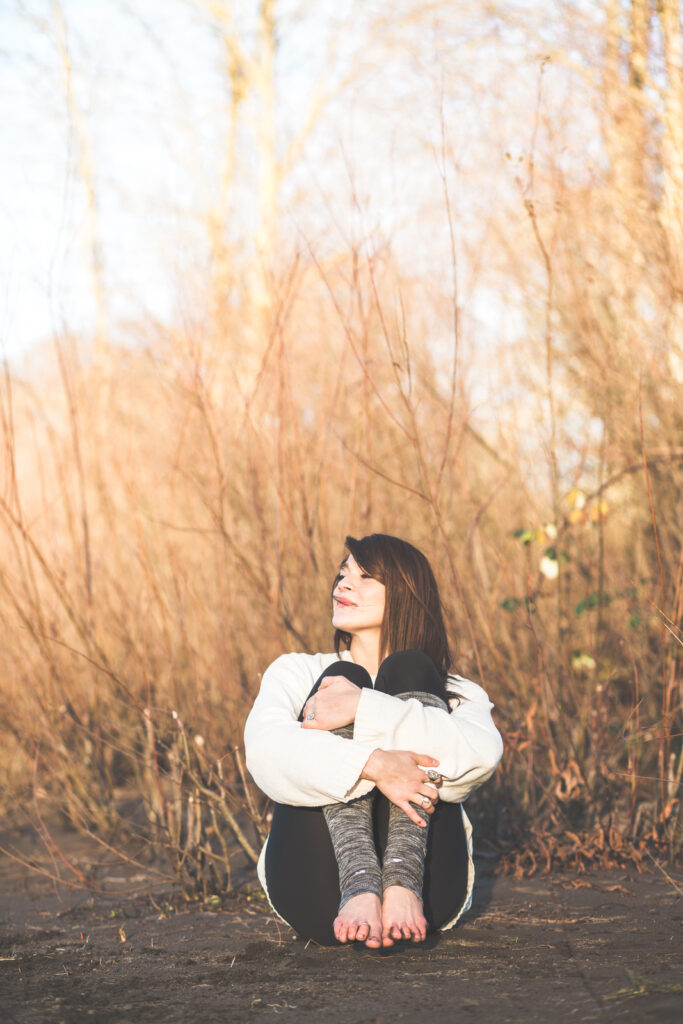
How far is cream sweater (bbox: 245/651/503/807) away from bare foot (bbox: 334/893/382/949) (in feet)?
0.69

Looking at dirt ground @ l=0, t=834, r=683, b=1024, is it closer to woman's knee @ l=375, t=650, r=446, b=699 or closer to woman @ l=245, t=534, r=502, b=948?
woman @ l=245, t=534, r=502, b=948

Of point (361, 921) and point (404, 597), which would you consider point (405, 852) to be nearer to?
point (361, 921)

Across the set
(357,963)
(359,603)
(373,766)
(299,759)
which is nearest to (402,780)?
(373,766)

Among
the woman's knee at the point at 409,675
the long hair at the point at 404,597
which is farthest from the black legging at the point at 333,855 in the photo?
the long hair at the point at 404,597

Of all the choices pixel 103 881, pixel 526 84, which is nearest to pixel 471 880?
pixel 103 881

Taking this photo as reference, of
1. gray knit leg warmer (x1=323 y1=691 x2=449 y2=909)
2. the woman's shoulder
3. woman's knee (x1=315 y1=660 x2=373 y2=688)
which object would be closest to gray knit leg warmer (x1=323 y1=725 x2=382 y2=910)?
gray knit leg warmer (x1=323 y1=691 x2=449 y2=909)

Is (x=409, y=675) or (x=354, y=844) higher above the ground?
(x=409, y=675)

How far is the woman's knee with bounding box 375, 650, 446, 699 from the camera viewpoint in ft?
7.16

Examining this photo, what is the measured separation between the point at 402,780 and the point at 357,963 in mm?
374

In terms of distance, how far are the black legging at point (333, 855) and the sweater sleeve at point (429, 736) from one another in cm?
4

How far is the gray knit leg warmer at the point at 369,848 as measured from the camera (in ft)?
6.39

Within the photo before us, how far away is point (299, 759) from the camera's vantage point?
6.77ft

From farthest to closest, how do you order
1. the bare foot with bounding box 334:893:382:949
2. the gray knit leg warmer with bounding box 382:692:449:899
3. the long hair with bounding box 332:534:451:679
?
the long hair with bounding box 332:534:451:679
the gray knit leg warmer with bounding box 382:692:449:899
the bare foot with bounding box 334:893:382:949

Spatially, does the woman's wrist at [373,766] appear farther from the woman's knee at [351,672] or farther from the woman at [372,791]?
the woman's knee at [351,672]
